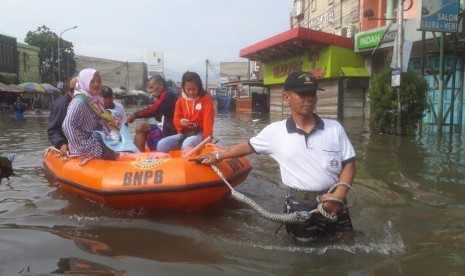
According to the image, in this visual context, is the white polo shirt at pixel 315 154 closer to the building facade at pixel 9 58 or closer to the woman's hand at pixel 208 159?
the woman's hand at pixel 208 159

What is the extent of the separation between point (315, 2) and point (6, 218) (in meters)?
24.5

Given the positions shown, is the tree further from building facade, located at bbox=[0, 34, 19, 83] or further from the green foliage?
the green foliage

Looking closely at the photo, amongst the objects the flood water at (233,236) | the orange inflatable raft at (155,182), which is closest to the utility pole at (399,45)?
the flood water at (233,236)

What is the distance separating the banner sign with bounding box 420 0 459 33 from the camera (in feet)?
35.4

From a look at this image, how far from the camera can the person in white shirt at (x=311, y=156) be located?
329 centimetres

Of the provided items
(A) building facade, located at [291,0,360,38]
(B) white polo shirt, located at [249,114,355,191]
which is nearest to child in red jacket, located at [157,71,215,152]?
(B) white polo shirt, located at [249,114,355,191]

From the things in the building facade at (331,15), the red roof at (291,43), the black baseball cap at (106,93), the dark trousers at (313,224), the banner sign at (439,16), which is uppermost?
the building facade at (331,15)

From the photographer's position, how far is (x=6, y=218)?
4914 mm

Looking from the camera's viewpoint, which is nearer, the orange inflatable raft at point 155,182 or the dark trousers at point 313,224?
the dark trousers at point 313,224

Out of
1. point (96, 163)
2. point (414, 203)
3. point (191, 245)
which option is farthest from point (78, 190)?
point (414, 203)

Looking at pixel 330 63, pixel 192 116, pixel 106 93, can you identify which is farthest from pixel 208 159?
pixel 330 63

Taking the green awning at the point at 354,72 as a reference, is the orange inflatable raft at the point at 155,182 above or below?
below

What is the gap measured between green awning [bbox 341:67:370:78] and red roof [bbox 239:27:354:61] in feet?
3.28

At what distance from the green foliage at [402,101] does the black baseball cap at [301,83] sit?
362 inches
